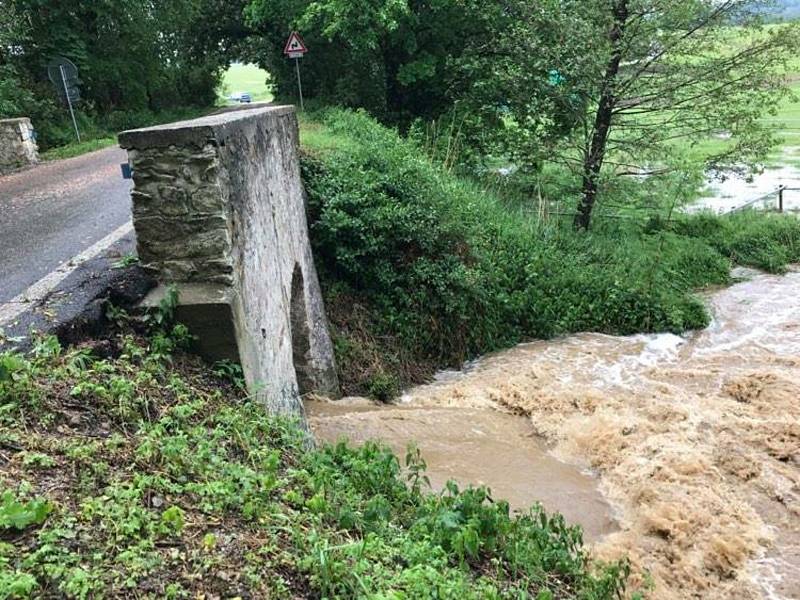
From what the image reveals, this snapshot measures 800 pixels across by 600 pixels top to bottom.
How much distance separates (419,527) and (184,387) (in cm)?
180

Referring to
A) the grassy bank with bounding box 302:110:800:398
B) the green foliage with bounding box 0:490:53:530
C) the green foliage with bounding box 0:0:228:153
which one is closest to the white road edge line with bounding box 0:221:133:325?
the green foliage with bounding box 0:490:53:530

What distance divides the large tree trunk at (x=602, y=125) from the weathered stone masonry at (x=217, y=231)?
888 centimetres

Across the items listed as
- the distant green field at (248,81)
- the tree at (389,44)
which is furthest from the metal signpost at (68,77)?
the distant green field at (248,81)

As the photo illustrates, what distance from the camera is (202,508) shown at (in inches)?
126

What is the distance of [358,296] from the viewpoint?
10.0 meters

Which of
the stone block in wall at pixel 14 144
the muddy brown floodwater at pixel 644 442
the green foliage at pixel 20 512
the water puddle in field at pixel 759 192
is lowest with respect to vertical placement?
the water puddle in field at pixel 759 192

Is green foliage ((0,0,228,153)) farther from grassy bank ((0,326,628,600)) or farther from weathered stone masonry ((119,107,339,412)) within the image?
grassy bank ((0,326,628,600))

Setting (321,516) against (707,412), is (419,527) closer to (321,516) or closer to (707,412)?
(321,516)

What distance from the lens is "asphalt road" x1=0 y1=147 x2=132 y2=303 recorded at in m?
5.93

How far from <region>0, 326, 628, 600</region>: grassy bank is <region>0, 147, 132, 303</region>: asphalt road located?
1.74 meters

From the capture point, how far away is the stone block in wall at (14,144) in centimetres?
1270

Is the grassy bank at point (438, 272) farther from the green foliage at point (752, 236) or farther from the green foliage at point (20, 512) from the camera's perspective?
the green foliage at point (20, 512)

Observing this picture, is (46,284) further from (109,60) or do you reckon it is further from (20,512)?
(109,60)

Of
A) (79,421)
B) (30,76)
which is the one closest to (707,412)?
(79,421)
